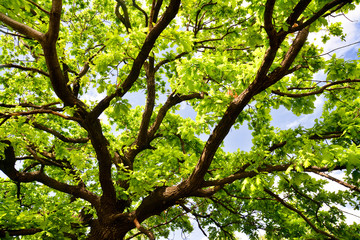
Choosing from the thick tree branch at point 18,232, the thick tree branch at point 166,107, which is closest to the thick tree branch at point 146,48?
the thick tree branch at point 18,232

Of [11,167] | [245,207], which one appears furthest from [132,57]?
[245,207]

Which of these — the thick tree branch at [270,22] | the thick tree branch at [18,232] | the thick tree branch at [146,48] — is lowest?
the thick tree branch at [18,232]

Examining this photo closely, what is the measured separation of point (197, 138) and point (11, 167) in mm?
5579

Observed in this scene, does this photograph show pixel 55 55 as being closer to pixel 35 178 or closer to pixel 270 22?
pixel 270 22

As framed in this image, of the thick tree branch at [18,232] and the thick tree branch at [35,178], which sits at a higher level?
the thick tree branch at [35,178]

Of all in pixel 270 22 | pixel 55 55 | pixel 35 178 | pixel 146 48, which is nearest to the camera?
pixel 270 22

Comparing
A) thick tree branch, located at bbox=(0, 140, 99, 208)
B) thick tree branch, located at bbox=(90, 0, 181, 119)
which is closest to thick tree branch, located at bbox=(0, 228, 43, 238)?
thick tree branch, located at bbox=(0, 140, 99, 208)

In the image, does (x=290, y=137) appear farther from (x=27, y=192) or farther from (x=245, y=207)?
(x=27, y=192)

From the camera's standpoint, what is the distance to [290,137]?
489cm

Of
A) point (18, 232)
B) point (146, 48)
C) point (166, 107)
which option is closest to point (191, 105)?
point (166, 107)

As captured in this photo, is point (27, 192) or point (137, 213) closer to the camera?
point (137, 213)

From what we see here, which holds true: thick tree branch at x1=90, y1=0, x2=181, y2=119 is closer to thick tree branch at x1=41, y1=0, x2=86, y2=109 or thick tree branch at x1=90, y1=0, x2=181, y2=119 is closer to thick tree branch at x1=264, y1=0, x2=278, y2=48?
thick tree branch at x1=41, y1=0, x2=86, y2=109

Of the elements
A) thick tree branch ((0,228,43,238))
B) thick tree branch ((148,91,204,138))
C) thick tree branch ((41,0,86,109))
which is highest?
thick tree branch ((148,91,204,138))

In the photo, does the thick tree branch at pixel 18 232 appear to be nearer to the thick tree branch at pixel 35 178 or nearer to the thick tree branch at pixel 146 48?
the thick tree branch at pixel 35 178
